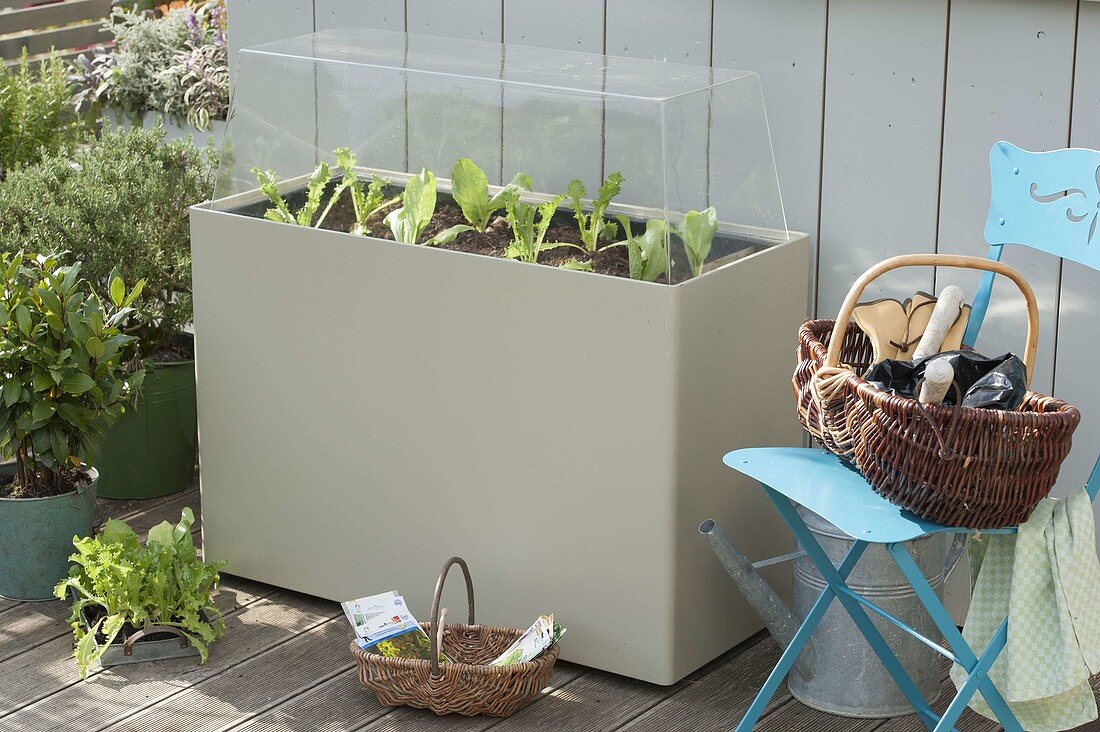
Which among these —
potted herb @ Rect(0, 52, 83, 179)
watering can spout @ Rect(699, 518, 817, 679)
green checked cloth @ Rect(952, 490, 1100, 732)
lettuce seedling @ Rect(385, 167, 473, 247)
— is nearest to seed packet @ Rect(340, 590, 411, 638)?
watering can spout @ Rect(699, 518, 817, 679)

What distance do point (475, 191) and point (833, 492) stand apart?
117 cm

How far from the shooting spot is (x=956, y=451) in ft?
7.91

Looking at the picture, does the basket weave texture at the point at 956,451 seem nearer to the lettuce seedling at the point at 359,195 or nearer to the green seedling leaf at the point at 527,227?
the green seedling leaf at the point at 527,227

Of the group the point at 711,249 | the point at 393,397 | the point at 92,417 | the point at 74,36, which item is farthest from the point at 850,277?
the point at 74,36

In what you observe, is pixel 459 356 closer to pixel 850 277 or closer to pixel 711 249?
pixel 711 249

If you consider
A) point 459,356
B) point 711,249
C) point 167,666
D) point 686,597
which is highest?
point 711,249

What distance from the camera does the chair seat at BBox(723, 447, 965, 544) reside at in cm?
249

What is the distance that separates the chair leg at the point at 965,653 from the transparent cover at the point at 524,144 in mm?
832

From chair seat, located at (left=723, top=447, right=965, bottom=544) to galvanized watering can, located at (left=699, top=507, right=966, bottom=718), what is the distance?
369 millimetres

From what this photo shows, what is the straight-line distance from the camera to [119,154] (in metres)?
4.37

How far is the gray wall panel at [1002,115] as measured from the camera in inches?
122

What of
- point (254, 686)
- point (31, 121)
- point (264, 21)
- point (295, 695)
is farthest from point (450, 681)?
point (31, 121)

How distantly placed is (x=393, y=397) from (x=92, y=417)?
2.56ft

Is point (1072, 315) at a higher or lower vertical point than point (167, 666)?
higher
